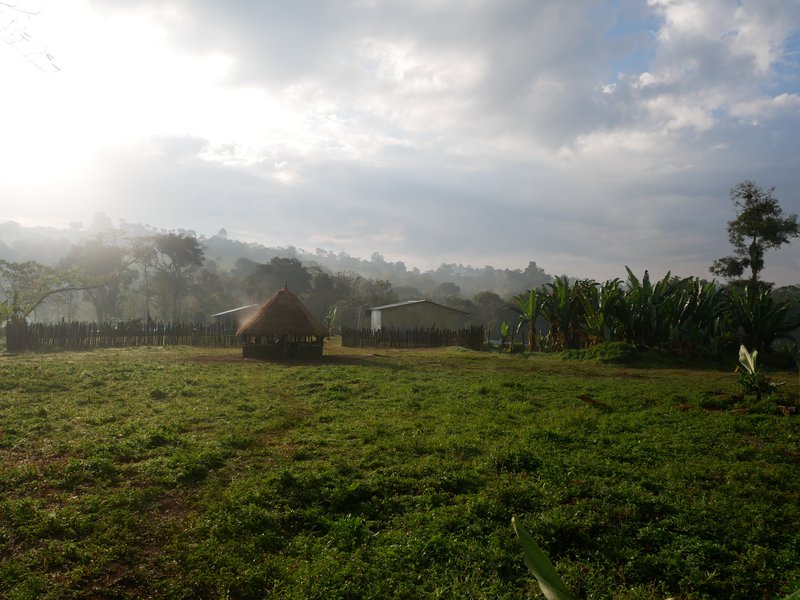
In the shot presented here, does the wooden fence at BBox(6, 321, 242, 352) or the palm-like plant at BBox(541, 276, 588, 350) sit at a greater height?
the palm-like plant at BBox(541, 276, 588, 350)

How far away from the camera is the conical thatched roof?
19750 millimetres

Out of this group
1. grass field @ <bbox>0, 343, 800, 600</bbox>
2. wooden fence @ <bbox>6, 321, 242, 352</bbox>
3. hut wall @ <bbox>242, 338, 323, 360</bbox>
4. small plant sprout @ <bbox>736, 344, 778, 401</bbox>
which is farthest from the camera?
wooden fence @ <bbox>6, 321, 242, 352</bbox>

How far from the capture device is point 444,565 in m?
4.20

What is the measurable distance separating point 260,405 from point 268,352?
10.1 metres

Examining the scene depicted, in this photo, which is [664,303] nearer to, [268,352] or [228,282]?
[268,352]

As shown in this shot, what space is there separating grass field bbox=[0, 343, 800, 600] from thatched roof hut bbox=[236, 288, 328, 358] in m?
9.73

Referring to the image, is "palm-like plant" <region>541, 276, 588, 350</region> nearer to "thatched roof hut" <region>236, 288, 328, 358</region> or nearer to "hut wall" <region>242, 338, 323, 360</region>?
"thatched roof hut" <region>236, 288, 328, 358</region>

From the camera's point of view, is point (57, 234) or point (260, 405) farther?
point (57, 234)

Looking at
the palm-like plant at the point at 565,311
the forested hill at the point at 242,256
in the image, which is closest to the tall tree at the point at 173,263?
the forested hill at the point at 242,256

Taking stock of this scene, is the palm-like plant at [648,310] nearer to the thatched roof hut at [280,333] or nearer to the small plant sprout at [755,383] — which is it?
the small plant sprout at [755,383]

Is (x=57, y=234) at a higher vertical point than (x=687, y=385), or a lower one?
higher

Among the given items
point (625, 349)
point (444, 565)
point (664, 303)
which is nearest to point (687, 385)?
point (625, 349)

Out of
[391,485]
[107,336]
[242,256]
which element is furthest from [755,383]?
[242,256]

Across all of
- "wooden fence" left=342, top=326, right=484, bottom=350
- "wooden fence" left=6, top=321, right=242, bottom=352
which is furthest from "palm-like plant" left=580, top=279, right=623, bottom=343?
"wooden fence" left=6, top=321, right=242, bottom=352
